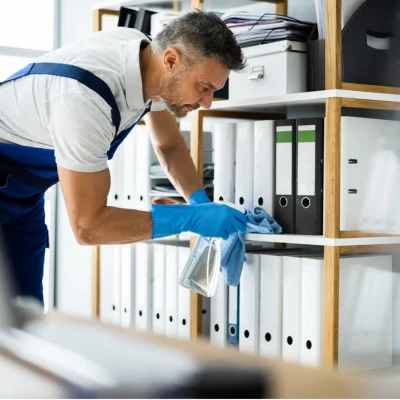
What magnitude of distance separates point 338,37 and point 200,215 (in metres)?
0.55

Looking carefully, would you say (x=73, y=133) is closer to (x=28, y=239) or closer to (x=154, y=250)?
(x=28, y=239)

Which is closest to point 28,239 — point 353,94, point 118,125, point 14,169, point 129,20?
point 14,169

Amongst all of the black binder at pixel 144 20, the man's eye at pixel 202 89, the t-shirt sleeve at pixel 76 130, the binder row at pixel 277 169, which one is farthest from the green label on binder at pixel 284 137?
the black binder at pixel 144 20

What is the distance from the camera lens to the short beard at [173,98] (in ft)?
5.28

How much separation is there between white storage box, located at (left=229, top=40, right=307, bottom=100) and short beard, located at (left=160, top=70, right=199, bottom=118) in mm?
310

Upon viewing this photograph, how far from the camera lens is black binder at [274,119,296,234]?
6.13 feet

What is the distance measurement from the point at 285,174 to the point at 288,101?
0.63ft

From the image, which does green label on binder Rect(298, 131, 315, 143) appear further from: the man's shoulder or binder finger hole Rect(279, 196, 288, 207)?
the man's shoulder

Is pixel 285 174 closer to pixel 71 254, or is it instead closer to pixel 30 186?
pixel 30 186

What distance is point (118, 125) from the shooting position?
5.33ft

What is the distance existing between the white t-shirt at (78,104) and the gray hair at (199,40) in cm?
8

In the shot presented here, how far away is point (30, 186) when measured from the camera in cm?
166

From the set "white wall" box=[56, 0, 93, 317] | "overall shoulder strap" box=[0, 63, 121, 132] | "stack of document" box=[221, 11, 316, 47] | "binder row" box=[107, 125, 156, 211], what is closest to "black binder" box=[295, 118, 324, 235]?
"stack of document" box=[221, 11, 316, 47]

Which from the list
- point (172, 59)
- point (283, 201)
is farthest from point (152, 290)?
point (172, 59)
